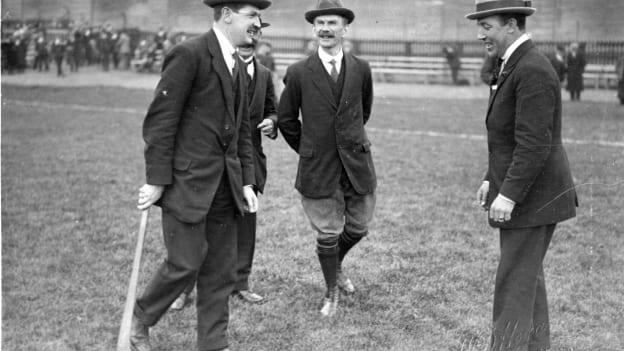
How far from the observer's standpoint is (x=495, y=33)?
3.92 metres

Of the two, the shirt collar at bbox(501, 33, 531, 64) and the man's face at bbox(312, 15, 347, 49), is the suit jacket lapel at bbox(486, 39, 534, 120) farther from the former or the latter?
the man's face at bbox(312, 15, 347, 49)

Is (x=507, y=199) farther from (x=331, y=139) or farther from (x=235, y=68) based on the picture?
(x=235, y=68)

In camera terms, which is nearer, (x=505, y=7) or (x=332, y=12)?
(x=505, y=7)

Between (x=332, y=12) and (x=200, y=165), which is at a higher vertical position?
(x=332, y=12)

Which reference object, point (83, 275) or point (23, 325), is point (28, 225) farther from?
point (23, 325)

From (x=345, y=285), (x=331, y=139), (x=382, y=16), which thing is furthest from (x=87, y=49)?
(x=331, y=139)

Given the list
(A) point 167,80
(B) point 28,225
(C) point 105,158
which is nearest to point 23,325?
(A) point 167,80

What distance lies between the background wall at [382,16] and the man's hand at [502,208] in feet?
84.8

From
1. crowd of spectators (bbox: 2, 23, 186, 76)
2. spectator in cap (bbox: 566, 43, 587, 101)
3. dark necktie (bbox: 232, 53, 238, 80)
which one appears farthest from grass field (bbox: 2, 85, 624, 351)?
crowd of spectators (bbox: 2, 23, 186, 76)

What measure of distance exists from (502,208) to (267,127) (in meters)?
2.19

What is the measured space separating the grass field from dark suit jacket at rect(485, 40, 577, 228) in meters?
1.09

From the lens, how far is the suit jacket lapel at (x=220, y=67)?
3.98 m

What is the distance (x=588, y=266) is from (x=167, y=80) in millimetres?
4092

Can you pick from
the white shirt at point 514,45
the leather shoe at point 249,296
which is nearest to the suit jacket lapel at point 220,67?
the white shirt at point 514,45
